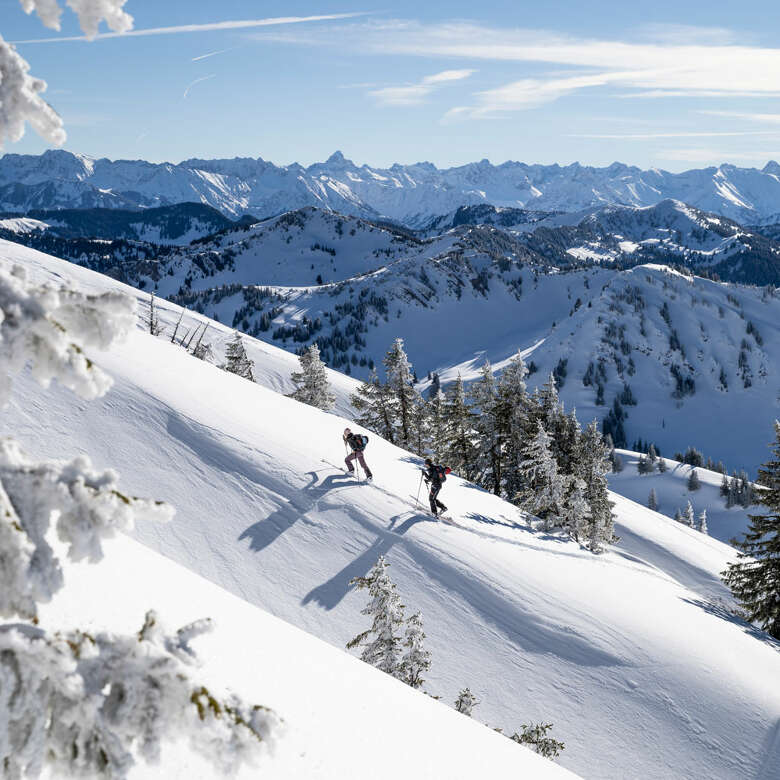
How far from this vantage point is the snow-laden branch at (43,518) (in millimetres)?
2641

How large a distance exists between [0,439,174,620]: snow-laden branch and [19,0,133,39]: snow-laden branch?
2290 millimetres

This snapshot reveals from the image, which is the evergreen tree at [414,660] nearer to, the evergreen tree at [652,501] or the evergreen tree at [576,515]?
the evergreen tree at [576,515]

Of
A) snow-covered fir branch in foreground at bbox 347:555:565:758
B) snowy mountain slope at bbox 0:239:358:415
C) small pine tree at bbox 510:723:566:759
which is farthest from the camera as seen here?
snowy mountain slope at bbox 0:239:358:415

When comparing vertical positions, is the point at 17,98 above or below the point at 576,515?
above

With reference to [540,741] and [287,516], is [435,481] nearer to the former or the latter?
[287,516]

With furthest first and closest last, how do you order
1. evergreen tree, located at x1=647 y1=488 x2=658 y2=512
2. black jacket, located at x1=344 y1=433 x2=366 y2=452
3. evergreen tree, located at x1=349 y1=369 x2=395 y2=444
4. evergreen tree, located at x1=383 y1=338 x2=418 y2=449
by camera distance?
evergreen tree, located at x1=647 y1=488 x2=658 y2=512 → evergreen tree, located at x1=349 y1=369 x2=395 y2=444 → evergreen tree, located at x1=383 y1=338 x2=418 y2=449 → black jacket, located at x1=344 y1=433 x2=366 y2=452

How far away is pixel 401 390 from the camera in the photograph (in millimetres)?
39938

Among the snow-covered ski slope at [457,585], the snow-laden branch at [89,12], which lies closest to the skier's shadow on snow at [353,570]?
the snow-covered ski slope at [457,585]

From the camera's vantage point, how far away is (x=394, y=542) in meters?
15.4

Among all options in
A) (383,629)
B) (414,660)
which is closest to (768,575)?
(414,660)

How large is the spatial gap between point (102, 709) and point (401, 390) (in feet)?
123

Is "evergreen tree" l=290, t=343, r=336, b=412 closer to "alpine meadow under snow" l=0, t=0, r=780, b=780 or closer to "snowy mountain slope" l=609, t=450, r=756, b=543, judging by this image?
"alpine meadow under snow" l=0, t=0, r=780, b=780

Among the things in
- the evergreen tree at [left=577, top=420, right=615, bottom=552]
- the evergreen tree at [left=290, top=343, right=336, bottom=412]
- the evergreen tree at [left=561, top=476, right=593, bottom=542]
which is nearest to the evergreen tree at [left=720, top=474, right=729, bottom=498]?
the evergreen tree at [left=577, top=420, right=615, bottom=552]

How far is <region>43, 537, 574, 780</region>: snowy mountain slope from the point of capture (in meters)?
6.42
